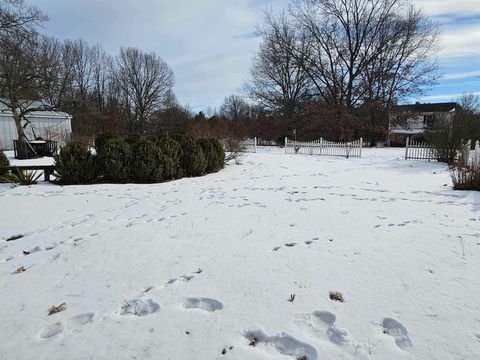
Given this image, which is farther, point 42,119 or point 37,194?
point 42,119

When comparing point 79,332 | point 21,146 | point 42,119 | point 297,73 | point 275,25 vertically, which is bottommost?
point 79,332

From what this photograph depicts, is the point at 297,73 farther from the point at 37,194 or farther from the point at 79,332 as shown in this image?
the point at 79,332

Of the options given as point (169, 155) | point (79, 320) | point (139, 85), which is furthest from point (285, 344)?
point (139, 85)

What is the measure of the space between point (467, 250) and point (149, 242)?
12.5 ft

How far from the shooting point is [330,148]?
20250mm

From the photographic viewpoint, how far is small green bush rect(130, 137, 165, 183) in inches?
374

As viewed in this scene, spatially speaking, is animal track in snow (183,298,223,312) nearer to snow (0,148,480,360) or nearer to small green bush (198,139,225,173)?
snow (0,148,480,360)

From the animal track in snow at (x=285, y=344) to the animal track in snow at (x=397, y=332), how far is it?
0.59 metres

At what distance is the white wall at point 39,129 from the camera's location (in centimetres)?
2191

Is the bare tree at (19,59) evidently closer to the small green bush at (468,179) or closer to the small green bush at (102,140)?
the small green bush at (102,140)

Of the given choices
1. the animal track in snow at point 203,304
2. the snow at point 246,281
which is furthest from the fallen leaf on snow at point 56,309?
the animal track in snow at point 203,304

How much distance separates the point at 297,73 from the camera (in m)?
36.0

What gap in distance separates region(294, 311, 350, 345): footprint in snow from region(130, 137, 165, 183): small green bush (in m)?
7.82

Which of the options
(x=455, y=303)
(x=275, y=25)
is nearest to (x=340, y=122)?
(x=275, y=25)
